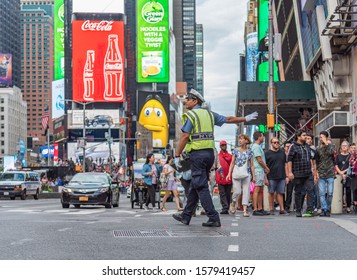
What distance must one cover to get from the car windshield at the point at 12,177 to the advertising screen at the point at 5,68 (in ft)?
450

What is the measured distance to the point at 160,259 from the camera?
786 cm

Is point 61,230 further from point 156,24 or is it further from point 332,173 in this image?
point 156,24

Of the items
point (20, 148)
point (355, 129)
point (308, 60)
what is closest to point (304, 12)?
point (308, 60)

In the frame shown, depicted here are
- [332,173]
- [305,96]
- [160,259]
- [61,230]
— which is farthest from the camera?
[305,96]

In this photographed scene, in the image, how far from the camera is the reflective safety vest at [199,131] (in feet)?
41.0

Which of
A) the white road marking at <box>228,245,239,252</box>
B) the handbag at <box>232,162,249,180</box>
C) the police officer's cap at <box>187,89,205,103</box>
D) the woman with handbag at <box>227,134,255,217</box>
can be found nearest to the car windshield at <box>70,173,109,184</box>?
the woman with handbag at <box>227,134,255,217</box>

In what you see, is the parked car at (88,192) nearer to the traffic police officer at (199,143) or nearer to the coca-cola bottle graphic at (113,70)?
the traffic police officer at (199,143)

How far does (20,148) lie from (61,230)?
17205cm

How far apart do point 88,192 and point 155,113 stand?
133996mm

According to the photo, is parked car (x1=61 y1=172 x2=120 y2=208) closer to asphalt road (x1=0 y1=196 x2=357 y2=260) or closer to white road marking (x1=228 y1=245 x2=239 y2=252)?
asphalt road (x1=0 y1=196 x2=357 y2=260)

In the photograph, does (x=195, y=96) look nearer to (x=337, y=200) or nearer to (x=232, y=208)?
(x=232, y=208)

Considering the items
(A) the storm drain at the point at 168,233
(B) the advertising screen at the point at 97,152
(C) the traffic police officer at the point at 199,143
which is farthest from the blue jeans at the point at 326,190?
(B) the advertising screen at the point at 97,152

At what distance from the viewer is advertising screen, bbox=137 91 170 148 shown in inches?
6181

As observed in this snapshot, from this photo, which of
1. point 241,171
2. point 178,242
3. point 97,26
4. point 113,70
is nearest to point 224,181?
point 241,171
